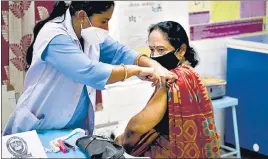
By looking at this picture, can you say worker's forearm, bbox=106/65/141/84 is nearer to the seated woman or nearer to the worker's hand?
the worker's hand

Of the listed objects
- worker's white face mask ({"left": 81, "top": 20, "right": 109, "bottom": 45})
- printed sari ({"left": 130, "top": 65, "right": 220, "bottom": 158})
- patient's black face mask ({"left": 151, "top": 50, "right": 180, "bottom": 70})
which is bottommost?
printed sari ({"left": 130, "top": 65, "right": 220, "bottom": 158})

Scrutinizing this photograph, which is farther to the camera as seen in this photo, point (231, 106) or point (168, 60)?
point (231, 106)

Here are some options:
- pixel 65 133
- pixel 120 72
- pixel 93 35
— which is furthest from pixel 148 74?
pixel 65 133

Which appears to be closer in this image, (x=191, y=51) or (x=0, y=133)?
(x=0, y=133)

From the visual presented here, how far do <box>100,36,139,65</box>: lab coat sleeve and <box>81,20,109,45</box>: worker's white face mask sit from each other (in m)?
0.09

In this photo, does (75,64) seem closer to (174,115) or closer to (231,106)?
(174,115)

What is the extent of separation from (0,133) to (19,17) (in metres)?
0.46

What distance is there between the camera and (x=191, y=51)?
5.44 ft

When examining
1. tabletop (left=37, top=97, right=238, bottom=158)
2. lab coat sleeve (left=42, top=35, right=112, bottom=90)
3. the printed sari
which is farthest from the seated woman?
lab coat sleeve (left=42, top=35, right=112, bottom=90)

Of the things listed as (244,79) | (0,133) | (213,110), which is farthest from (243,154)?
(0,133)

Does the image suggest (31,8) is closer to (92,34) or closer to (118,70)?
(92,34)

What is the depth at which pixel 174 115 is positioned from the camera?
1.55 m

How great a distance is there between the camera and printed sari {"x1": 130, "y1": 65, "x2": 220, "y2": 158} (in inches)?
60.9

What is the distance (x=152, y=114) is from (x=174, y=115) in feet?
0.28
